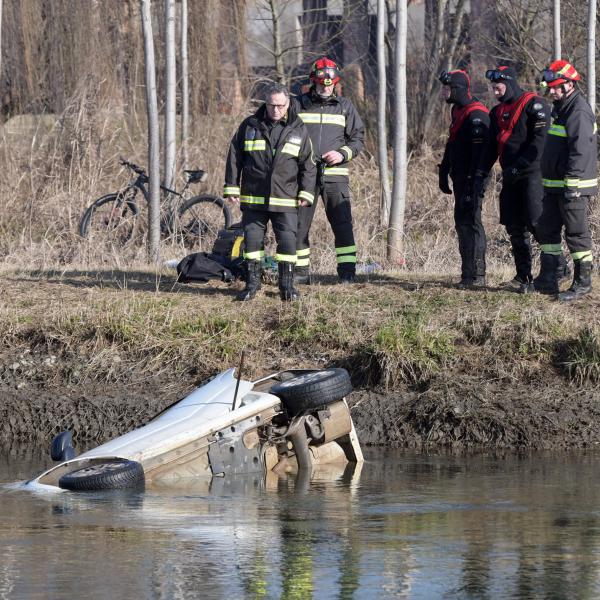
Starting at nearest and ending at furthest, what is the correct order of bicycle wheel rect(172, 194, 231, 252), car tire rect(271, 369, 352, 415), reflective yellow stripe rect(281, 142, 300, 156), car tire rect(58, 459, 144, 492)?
car tire rect(58, 459, 144, 492), car tire rect(271, 369, 352, 415), reflective yellow stripe rect(281, 142, 300, 156), bicycle wheel rect(172, 194, 231, 252)

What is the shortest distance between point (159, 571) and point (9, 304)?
6620 mm

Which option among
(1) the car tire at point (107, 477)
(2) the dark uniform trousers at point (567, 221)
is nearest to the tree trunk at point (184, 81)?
(2) the dark uniform trousers at point (567, 221)

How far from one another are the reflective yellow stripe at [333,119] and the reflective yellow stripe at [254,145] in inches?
38.0

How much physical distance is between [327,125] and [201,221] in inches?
189

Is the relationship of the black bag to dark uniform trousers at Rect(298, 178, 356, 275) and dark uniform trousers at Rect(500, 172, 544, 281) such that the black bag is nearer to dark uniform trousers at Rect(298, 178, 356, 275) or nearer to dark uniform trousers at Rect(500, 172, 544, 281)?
dark uniform trousers at Rect(298, 178, 356, 275)

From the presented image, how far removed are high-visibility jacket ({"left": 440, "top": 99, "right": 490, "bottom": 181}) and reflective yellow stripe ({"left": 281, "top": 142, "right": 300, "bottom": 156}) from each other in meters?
1.56

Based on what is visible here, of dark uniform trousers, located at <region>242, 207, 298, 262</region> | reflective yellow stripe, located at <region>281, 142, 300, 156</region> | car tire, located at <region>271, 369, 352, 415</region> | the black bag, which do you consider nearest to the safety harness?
reflective yellow stripe, located at <region>281, 142, 300, 156</region>

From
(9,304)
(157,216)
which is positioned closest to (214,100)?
(157,216)

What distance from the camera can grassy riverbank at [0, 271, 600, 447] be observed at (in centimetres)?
1031

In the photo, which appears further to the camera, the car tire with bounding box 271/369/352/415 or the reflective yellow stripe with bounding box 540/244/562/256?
the reflective yellow stripe with bounding box 540/244/562/256

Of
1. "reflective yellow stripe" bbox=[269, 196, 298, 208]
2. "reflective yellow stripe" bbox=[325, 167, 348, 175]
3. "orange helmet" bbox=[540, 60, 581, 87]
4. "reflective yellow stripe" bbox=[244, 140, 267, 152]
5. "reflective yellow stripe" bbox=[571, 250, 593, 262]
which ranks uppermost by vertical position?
"orange helmet" bbox=[540, 60, 581, 87]

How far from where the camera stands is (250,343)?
11359 mm

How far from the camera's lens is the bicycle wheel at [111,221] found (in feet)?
55.5

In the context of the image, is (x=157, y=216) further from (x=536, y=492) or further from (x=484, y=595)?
(x=484, y=595)
